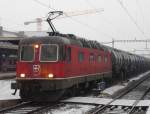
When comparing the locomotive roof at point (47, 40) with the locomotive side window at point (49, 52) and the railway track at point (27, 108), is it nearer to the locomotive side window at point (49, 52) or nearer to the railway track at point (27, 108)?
the locomotive side window at point (49, 52)

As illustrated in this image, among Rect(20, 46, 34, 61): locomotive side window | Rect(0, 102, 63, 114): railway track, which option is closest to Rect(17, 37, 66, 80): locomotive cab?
Rect(20, 46, 34, 61): locomotive side window

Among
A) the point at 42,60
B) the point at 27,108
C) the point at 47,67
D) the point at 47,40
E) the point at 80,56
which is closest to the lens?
the point at 27,108

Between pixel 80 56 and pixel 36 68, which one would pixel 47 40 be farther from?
pixel 80 56

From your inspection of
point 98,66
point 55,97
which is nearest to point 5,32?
point 98,66

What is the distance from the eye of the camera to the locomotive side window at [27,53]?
53.8 ft

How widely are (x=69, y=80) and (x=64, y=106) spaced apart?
1818mm

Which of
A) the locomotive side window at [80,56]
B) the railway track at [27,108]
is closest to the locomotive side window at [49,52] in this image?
the railway track at [27,108]

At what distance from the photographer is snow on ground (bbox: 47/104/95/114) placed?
1338cm

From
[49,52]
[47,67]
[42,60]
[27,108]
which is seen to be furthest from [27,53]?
[27,108]

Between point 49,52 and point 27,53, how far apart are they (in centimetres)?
102

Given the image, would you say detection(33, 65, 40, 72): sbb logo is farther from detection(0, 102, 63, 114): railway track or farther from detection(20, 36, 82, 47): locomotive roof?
detection(0, 102, 63, 114): railway track

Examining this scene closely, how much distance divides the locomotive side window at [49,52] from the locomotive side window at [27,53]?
1.63ft

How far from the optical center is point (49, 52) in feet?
53.1

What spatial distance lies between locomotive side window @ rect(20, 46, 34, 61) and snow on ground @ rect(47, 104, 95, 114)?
8.86 feet
